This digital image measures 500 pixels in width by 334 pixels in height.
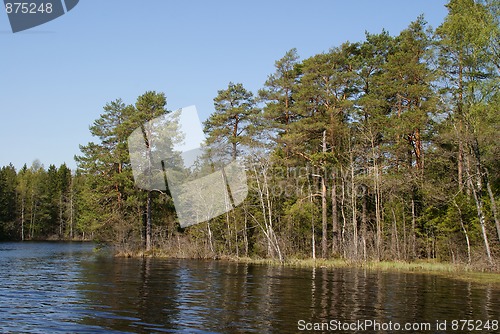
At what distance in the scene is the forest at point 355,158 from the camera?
2566 centimetres

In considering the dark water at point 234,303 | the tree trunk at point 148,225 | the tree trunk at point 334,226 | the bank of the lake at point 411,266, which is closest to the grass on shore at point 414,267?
the bank of the lake at point 411,266

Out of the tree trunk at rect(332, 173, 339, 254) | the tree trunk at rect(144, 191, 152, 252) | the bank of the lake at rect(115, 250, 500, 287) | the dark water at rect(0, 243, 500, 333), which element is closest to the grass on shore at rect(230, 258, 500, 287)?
the bank of the lake at rect(115, 250, 500, 287)

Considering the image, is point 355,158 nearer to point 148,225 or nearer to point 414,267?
point 414,267

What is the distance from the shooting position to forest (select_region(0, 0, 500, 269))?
25.7 m

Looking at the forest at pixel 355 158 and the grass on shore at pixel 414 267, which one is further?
the forest at pixel 355 158

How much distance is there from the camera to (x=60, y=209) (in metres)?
83.7

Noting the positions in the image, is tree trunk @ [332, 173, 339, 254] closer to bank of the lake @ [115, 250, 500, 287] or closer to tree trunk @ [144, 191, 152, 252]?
bank of the lake @ [115, 250, 500, 287]

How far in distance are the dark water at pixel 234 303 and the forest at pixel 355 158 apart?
828 centimetres

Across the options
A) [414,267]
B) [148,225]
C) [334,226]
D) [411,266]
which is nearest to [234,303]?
[414,267]

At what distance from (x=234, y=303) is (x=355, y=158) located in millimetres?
21434

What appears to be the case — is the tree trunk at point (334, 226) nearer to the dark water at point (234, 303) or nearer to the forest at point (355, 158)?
the forest at point (355, 158)

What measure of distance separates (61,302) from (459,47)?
24.0 meters

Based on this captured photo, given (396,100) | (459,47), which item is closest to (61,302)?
(459,47)

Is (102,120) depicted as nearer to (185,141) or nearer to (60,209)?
(185,141)
